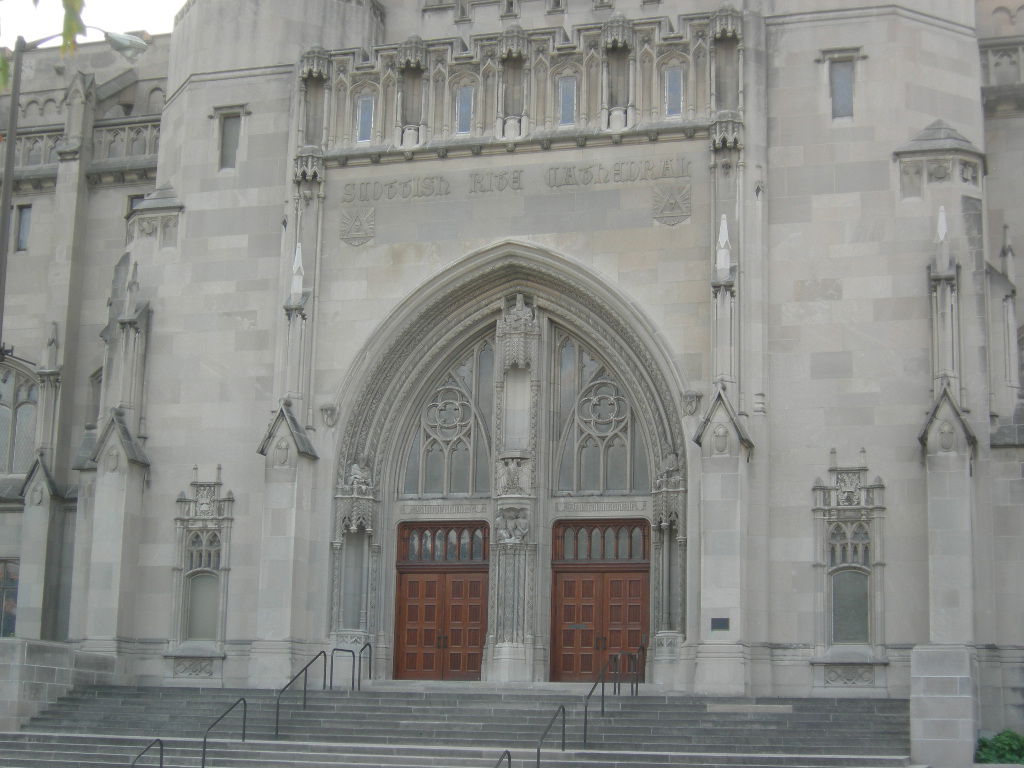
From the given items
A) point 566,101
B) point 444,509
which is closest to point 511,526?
point 444,509

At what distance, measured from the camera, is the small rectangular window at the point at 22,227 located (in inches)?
1385

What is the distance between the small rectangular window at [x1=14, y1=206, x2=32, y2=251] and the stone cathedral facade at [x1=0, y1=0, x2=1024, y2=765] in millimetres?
4618

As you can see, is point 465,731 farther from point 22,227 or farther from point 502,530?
point 22,227

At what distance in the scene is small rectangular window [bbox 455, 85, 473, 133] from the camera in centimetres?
3002

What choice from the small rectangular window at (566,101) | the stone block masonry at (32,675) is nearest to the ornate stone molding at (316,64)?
the small rectangular window at (566,101)

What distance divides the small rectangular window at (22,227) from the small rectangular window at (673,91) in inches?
595

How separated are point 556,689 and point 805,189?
389 inches

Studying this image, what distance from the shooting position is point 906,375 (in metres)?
26.7

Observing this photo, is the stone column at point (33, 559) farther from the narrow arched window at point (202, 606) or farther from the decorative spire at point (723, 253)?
the decorative spire at point (723, 253)

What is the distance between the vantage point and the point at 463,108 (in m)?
30.1

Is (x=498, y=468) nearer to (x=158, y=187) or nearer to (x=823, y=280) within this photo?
(x=823, y=280)

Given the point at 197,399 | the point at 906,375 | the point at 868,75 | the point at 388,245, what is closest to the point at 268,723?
the point at 197,399

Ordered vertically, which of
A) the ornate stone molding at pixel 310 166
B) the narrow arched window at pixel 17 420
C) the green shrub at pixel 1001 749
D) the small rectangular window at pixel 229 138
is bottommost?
the green shrub at pixel 1001 749

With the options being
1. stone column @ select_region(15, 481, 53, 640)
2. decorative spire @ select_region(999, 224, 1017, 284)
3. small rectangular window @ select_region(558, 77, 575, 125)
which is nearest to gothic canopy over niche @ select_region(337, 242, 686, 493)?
small rectangular window @ select_region(558, 77, 575, 125)
